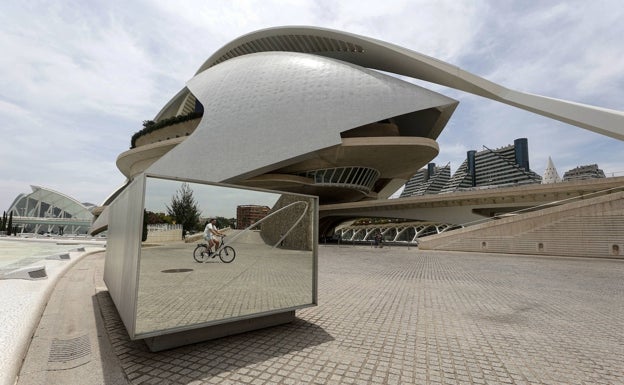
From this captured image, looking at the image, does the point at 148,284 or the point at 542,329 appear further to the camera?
the point at 542,329

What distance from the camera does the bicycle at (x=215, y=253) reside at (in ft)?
11.7

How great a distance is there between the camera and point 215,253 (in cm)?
373

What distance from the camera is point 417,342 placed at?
3.76m

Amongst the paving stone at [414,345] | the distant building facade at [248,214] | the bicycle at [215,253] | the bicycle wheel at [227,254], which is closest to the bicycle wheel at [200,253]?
the bicycle at [215,253]

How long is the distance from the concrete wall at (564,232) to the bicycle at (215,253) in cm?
1770

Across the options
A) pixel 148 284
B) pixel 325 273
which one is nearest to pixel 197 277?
pixel 148 284

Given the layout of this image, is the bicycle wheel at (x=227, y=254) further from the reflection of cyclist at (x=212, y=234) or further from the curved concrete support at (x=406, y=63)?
the curved concrete support at (x=406, y=63)

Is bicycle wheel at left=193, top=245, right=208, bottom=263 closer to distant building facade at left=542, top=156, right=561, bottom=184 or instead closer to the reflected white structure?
the reflected white structure

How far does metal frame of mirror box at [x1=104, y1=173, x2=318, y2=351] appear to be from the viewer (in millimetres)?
3213

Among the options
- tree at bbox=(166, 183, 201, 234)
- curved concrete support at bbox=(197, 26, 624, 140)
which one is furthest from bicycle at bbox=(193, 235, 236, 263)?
curved concrete support at bbox=(197, 26, 624, 140)

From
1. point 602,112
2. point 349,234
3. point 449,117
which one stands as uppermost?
point 449,117

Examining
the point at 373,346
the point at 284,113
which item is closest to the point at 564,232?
the point at 373,346

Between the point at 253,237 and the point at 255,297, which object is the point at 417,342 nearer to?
the point at 255,297

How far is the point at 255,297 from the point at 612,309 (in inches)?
241
